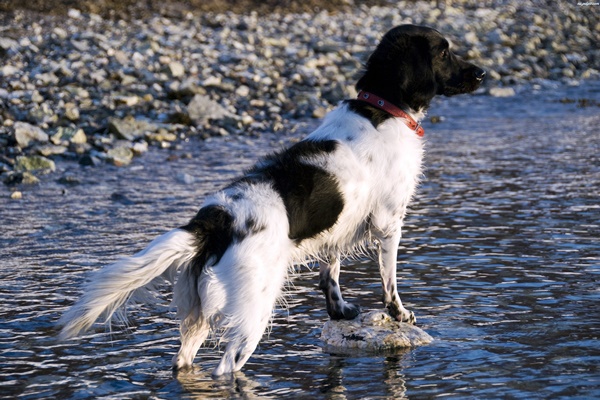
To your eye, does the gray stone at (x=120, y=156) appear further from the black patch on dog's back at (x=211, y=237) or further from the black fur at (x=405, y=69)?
the black patch on dog's back at (x=211, y=237)

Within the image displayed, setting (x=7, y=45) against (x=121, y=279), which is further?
(x=7, y=45)

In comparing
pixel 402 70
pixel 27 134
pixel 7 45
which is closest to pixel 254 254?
pixel 402 70

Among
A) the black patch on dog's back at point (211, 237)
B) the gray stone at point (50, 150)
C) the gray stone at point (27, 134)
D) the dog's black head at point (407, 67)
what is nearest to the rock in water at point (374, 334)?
the black patch on dog's back at point (211, 237)

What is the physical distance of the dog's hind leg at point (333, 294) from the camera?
599 centimetres

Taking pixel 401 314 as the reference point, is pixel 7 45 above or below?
above

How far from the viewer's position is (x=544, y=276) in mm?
6867

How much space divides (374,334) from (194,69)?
10.1 metres

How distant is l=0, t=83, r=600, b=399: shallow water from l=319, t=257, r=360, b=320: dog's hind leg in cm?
20

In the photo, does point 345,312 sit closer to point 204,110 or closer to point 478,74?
point 478,74

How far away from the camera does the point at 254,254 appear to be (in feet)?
16.2

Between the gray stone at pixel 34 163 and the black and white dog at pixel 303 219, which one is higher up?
the black and white dog at pixel 303 219

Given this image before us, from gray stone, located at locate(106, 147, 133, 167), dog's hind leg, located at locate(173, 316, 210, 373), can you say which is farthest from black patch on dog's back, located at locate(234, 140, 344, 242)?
gray stone, located at locate(106, 147, 133, 167)

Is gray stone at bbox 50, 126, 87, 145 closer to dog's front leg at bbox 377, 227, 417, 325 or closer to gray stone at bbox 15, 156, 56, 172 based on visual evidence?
gray stone at bbox 15, 156, 56, 172

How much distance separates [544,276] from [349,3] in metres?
18.8
